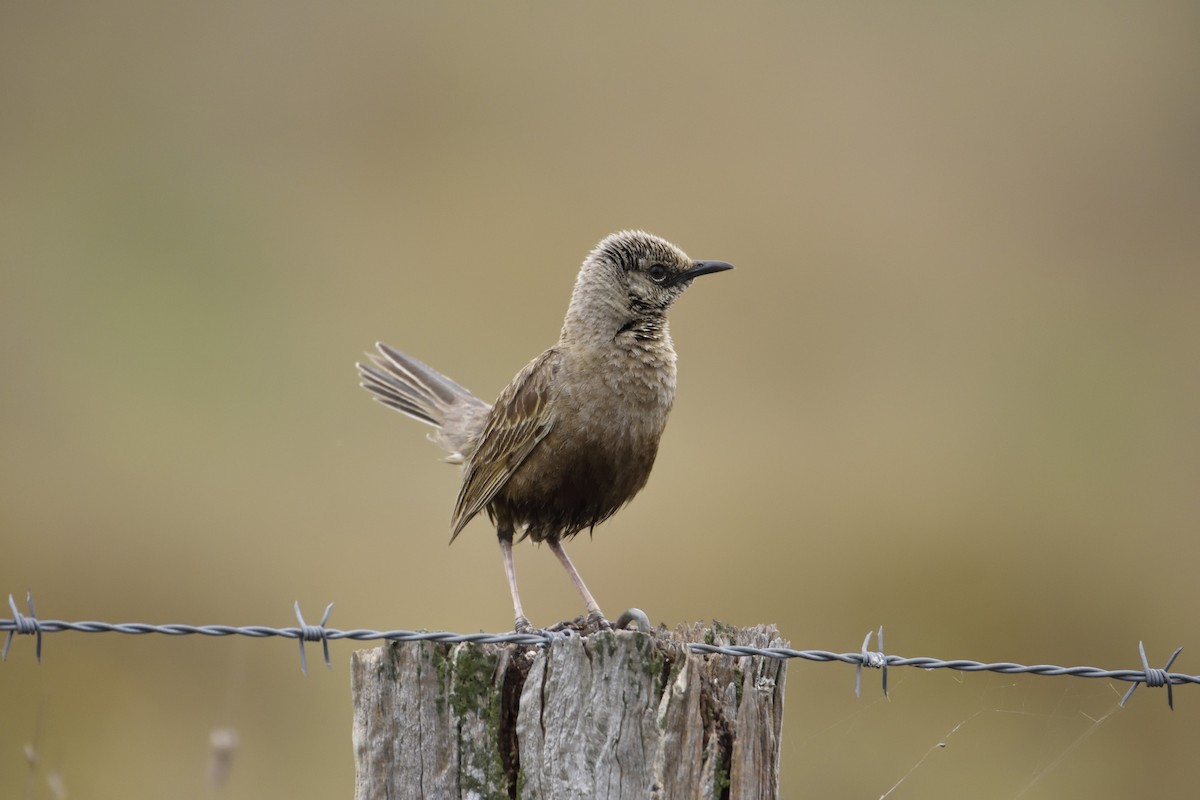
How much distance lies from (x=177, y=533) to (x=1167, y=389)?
375 inches

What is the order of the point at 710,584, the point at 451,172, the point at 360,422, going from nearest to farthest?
the point at 710,584 → the point at 360,422 → the point at 451,172

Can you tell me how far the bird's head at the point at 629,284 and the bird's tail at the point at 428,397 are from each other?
1346 millimetres

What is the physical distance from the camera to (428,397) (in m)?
7.50

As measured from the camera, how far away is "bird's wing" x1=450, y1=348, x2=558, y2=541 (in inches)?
222

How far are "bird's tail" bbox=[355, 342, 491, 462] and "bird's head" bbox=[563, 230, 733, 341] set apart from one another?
1.35 meters

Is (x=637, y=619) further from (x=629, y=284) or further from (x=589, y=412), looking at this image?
(x=629, y=284)

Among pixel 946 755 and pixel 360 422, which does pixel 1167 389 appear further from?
pixel 360 422

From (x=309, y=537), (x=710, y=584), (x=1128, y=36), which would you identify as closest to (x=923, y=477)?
(x=710, y=584)

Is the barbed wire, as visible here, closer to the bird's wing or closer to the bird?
the bird

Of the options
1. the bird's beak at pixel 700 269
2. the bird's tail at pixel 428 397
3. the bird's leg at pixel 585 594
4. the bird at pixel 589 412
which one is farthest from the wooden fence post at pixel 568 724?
the bird's tail at pixel 428 397

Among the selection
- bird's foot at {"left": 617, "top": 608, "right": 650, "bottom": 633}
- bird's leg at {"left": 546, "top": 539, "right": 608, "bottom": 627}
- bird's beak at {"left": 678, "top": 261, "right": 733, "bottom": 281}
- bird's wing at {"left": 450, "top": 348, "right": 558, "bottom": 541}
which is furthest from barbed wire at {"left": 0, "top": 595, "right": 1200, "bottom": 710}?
bird's beak at {"left": 678, "top": 261, "right": 733, "bottom": 281}

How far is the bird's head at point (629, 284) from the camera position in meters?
5.73

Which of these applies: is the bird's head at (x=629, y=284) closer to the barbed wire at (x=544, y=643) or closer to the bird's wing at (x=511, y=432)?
the bird's wing at (x=511, y=432)

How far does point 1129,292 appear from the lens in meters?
14.4
